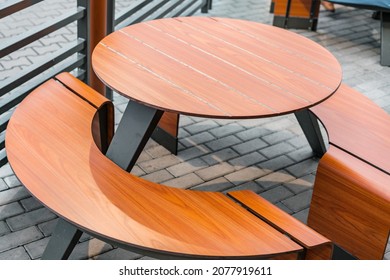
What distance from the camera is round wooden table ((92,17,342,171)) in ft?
10.8

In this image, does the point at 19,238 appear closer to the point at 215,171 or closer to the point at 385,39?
the point at 215,171

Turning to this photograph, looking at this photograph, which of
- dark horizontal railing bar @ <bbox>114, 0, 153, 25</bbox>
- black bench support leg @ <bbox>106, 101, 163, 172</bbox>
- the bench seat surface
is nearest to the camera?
black bench support leg @ <bbox>106, 101, 163, 172</bbox>

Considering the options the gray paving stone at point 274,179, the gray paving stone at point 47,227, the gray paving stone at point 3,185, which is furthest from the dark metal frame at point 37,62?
the gray paving stone at point 274,179

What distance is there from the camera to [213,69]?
367 centimetres

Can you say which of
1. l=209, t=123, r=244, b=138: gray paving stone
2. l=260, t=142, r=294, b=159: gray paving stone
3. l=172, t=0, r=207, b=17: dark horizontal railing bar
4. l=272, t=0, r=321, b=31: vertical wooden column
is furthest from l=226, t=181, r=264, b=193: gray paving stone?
l=272, t=0, r=321, b=31: vertical wooden column

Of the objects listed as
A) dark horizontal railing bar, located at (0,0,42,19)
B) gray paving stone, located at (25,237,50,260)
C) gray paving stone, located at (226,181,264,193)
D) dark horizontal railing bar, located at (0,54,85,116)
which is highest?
dark horizontal railing bar, located at (0,0,42,19)

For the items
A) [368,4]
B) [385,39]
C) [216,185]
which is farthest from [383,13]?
[216,185]

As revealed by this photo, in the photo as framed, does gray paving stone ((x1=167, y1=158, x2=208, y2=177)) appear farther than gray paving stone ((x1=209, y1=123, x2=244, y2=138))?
No

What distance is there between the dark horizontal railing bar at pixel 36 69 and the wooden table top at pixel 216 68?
750 mm

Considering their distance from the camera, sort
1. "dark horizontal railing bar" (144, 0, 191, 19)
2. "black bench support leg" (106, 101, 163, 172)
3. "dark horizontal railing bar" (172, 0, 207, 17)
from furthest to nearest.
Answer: "dark horizontal railing bar" (172, 0, 207, 17)
"dark horizontal railing bar" (144, 0, 191, 19)
"black bench support leg" (106, 101, 163, 172)

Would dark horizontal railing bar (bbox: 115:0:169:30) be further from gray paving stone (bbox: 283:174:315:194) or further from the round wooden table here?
gray paving stone (bbox: 283:174:315:194)

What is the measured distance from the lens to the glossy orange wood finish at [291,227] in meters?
2.88

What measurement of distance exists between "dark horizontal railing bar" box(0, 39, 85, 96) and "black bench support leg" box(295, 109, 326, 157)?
1.75 meters

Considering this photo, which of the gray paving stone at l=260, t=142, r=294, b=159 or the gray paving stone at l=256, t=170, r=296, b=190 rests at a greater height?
the gray paving stone at l=256, t=170, r=296, b=190
